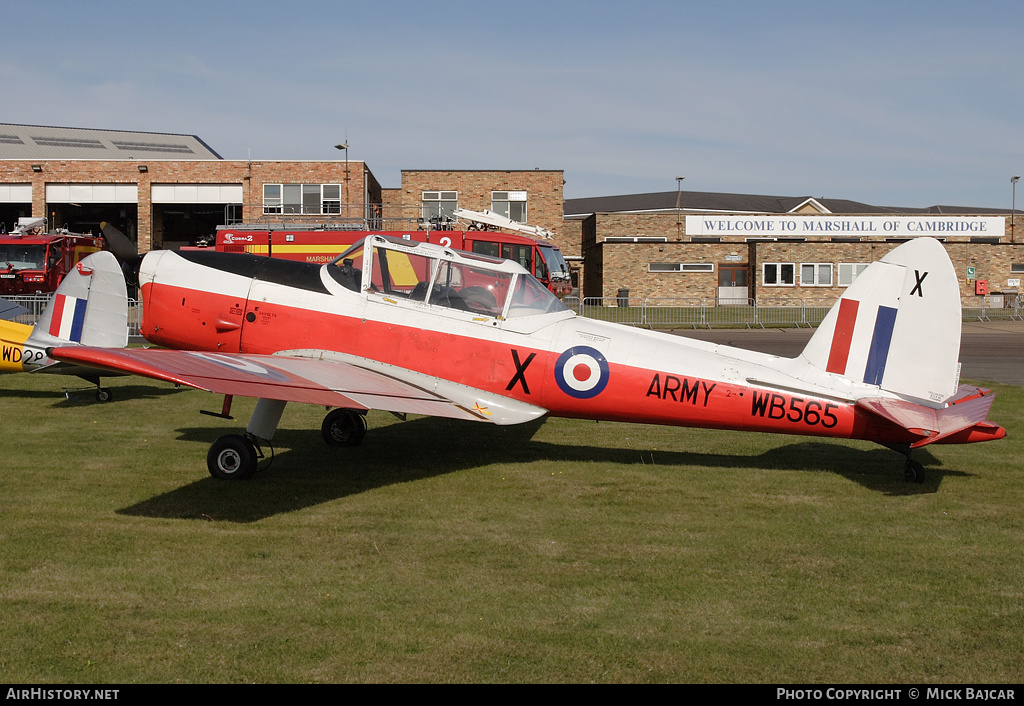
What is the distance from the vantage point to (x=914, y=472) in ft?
26.6

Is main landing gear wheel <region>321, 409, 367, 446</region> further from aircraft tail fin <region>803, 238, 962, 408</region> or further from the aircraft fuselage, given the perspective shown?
aircraft tail fin <region>803, 238, 962, 408</region>

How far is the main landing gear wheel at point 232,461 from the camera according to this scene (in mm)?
7930

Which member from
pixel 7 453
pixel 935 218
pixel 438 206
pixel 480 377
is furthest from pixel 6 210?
pixel 935 218

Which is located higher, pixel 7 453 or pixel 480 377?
pixel 480 377

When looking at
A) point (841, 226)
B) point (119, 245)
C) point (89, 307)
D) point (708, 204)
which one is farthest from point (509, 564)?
point (708, 204)

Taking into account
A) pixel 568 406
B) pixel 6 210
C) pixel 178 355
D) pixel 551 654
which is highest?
pixel 6 210

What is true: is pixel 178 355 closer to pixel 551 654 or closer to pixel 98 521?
pixel 98 521

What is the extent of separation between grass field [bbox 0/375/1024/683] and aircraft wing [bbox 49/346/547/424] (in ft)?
2.49

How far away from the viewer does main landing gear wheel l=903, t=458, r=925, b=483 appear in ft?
26.6

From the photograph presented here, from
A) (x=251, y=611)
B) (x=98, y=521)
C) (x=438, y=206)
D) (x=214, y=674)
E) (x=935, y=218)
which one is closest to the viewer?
(x=214, y=674)

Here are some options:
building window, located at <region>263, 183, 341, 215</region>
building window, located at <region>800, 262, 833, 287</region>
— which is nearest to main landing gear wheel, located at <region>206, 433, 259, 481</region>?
building window, located at <region>263, 183, 341, 215</region>

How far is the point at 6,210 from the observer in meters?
45.8

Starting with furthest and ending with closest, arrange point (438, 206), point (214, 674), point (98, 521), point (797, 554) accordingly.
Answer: point (438, 206), point (98, 521), point (797, 554), point (214, 674)

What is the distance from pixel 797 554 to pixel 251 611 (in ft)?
12.6
